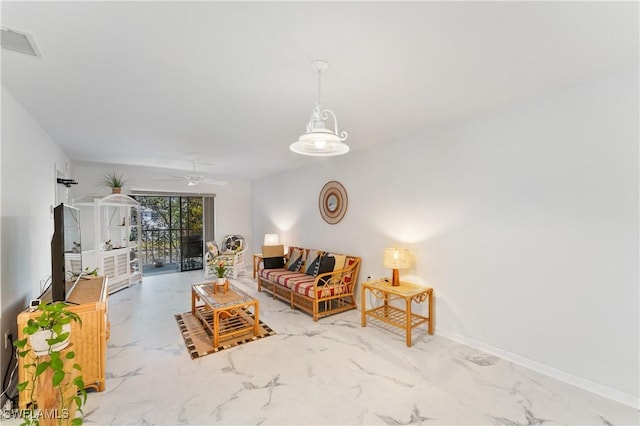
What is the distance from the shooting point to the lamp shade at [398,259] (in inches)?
134

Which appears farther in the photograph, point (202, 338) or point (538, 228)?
point (202, 338)

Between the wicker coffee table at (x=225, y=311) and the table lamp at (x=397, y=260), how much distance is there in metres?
1.69

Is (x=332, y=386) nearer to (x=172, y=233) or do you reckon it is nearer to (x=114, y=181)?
(x=114, y=181)

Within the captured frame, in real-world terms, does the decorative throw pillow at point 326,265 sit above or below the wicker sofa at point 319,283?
above

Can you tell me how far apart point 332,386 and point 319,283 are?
1.89 meters

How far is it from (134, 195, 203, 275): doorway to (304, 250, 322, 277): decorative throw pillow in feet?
12.6

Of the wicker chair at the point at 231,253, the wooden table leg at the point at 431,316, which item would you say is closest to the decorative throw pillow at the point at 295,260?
the wicker chair at the point at 231,253

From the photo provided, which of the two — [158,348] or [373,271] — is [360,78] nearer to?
[373,271]

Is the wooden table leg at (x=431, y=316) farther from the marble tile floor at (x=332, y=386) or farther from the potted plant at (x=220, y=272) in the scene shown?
the potted plant at (x=220, y=272)

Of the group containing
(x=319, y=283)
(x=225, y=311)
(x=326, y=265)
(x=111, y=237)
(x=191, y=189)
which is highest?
(x=191, y=189)

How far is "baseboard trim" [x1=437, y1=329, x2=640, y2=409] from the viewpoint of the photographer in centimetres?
215

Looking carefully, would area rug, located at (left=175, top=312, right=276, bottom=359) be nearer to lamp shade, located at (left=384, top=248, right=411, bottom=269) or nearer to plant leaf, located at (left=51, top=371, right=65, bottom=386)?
plant leaf, located at (left=51, top=371, right=65, bottom=386)

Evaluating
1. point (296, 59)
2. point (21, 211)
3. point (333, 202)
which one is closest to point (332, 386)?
point (296, 59)

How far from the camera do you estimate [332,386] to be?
2404 millimetres
